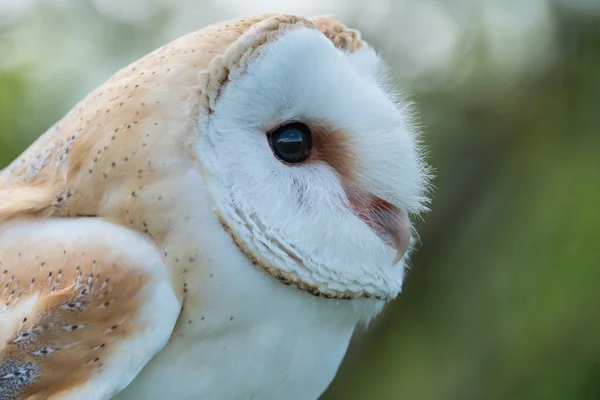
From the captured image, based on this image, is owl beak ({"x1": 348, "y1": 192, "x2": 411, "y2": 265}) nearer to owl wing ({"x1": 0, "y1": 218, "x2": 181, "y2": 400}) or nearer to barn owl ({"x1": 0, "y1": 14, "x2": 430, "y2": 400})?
barn owl ({"x1": 0, "y1": 14, "x2": 430, "y2": 400})

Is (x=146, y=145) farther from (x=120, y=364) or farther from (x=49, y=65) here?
(x=49, y=65)

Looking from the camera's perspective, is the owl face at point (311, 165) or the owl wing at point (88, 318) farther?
the owl face at point (311, 165)

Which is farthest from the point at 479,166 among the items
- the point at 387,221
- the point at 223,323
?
the point at 223,323

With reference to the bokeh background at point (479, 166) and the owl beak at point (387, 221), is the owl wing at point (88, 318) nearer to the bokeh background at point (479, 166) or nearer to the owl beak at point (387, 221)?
the owl beak at point (387, 221)

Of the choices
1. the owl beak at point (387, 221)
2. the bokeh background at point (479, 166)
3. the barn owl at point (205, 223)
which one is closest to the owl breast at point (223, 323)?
the barn owl at point (205, 223)

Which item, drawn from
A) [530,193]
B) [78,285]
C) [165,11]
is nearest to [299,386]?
[78,285]

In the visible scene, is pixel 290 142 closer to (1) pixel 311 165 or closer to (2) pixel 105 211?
(1) pixel 311 165
